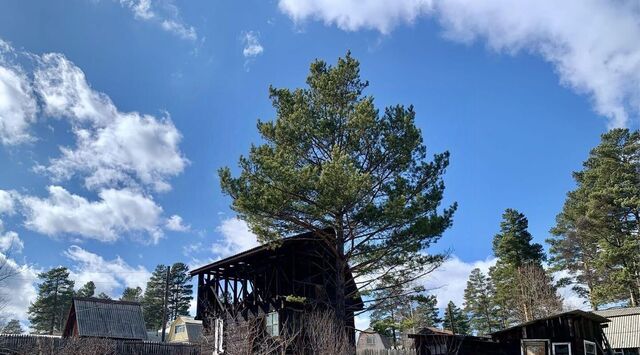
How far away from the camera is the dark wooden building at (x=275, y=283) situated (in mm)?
22891

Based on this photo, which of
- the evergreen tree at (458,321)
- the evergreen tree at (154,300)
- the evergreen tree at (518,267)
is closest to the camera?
A: the evergreen tree at (518,267)

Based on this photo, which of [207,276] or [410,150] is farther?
[207,276]

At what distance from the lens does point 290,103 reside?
2023 cm

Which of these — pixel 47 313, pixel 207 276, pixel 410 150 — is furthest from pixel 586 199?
pixel 47 313

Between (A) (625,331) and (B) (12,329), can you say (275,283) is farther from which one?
(B) (12,329)

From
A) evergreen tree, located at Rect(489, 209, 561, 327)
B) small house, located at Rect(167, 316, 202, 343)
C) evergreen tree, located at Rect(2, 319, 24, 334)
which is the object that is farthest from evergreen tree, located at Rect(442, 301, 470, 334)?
evergreen tree, located at Rect(2, 319, 24, 334)

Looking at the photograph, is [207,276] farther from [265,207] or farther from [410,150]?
[410,150]

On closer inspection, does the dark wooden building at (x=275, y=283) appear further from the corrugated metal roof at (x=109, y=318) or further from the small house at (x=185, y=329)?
the small house at (x=185, y=329)

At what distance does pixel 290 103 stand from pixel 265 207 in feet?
14.7

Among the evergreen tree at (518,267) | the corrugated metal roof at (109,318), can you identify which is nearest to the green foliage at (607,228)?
the evergreen tree at (518,267)

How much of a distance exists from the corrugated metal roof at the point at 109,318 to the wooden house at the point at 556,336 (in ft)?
77.6

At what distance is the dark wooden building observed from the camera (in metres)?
22.9

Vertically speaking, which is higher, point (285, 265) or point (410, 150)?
point (410, 150)

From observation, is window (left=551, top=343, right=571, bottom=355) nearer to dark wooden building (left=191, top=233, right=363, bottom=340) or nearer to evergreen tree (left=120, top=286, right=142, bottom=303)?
dark wooden building (left=191, top=233, right=363, bottom=340)
